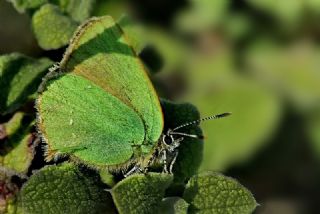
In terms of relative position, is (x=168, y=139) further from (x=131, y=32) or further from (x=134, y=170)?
(x=131, y=32)

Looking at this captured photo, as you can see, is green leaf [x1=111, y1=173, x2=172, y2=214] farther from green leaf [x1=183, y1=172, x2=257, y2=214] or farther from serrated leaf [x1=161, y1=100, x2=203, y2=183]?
serrated leaf [x1=161, y1=100, x2=203, y2=183]

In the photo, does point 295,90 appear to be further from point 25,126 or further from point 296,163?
point 25,126

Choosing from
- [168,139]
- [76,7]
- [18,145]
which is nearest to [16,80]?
[18,145]

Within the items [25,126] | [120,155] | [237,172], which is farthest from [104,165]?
[237,172]

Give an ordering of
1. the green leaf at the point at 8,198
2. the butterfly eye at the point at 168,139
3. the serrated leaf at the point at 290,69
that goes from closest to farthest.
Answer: the green leaf at the point at 8,198 < the butterfly eye at the point at 168,139 < the serrated leaf at the point at 290,69

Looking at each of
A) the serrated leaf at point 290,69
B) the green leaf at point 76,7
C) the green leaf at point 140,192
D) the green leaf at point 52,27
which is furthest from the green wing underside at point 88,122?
the serrated leaf at point 290,69

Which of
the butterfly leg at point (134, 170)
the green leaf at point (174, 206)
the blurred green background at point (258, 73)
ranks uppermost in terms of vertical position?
the butterfly leg at point (134, 170)

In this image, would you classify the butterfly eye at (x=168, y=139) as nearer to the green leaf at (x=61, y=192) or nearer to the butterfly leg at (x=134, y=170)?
the butterfly leg at (x=134, y=170)
